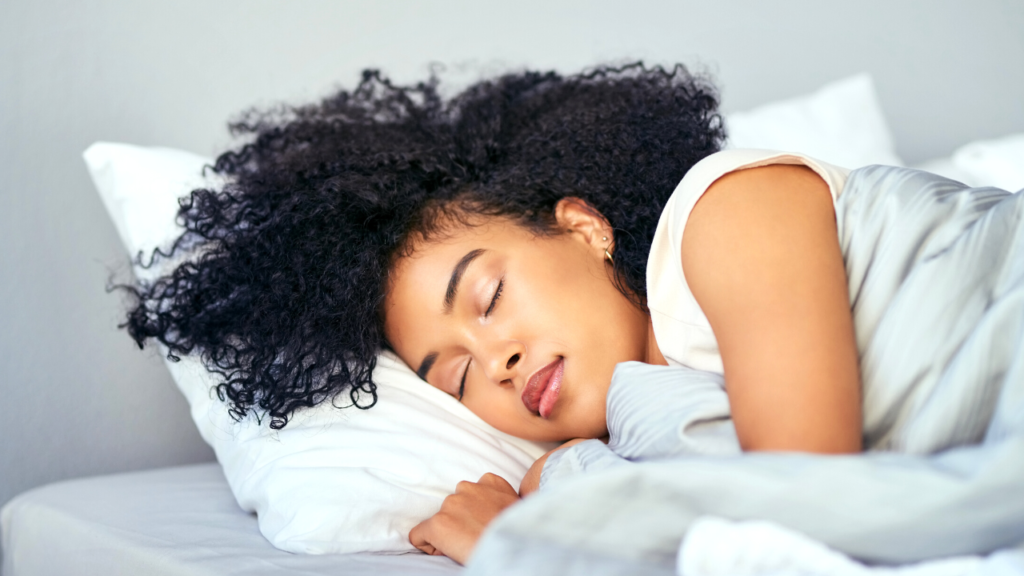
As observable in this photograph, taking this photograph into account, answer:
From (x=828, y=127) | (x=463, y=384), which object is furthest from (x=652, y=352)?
(x=828, y=127)

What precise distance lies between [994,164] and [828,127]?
0.38m

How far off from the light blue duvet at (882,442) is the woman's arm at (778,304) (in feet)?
0.13

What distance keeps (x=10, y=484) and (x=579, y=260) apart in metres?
0.99

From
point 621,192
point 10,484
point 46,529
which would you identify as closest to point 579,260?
point 621,192

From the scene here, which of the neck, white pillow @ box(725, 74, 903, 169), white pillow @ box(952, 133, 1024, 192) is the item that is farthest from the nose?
white pillow @ box(952, 133, 1024, 192)

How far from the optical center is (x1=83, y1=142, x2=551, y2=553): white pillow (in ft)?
2.98

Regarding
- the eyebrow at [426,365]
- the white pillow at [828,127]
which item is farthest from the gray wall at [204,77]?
the eyebrow at [426,365]

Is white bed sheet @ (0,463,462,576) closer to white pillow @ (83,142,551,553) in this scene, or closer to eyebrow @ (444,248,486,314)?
white pillow @ (83,142,551,553)

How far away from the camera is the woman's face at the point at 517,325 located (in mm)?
970

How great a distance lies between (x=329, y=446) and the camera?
0.99 meters

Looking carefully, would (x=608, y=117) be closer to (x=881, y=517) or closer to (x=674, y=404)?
(x=674, y=404)

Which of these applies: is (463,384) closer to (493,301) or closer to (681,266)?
(493,301)

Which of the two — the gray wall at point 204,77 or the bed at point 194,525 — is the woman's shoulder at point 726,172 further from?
the gray wall at point 204,77

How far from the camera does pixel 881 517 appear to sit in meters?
0.52
